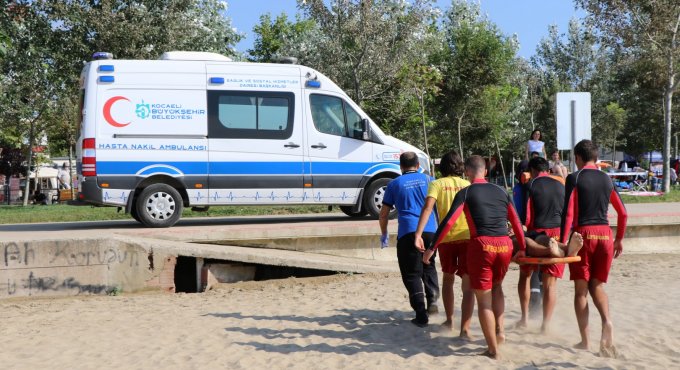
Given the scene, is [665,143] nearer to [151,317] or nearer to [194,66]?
[194,66]

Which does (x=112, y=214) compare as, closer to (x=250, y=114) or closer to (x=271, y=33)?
(x=250, y=114)

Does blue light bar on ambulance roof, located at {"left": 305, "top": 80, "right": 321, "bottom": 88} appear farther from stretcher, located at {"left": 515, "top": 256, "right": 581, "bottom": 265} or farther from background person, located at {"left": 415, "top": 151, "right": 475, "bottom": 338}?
stretcher, located at {"left": 515, "top": 256, "right": 581, "bottom": 265}

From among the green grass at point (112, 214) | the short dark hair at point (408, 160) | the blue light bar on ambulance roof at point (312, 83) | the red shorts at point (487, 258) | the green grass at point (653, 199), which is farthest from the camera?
the green grass at point (653, 199)

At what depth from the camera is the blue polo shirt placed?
25.6ft

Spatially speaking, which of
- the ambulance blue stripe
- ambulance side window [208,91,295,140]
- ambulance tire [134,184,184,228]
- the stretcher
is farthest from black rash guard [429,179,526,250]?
ambulance tire [134,184,184,228]

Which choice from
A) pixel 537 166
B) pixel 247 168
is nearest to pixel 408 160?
pixel 537 166

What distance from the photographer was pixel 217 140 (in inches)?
500

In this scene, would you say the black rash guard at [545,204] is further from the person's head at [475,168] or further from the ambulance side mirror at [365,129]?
the ambulance side mirror at [365,129]

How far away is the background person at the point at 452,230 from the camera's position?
23.8ft

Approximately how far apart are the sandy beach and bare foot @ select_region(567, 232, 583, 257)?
92 centimetres

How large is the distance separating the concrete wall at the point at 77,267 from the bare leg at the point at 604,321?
19.5 feet

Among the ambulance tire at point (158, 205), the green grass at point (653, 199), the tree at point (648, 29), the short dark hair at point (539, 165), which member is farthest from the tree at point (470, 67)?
the short dark hair at point (539, 165)

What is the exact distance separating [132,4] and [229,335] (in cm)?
1709

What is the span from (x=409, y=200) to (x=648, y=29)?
21330mm
